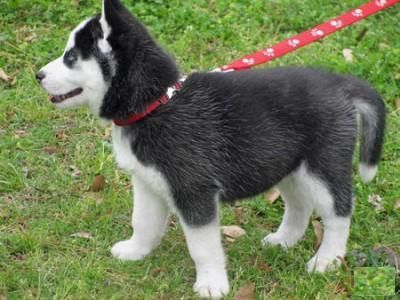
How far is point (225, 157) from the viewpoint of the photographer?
12.3 feet

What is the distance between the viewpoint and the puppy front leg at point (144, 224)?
13.0 feet

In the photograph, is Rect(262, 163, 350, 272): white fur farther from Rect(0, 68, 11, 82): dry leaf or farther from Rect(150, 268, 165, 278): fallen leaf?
Rect(0, 68, 11, 82): dry leaf

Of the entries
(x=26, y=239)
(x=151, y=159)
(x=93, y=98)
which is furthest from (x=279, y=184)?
(x=26, y=239)

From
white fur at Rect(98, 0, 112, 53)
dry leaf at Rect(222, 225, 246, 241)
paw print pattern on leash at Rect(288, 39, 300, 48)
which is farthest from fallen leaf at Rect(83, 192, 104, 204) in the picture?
paw print pattern on leash at Rect(288, 39, 300, 48)

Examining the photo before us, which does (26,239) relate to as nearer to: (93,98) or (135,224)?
(135,224)

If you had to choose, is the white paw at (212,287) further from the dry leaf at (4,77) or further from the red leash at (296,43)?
the dry leaf at (4,77)

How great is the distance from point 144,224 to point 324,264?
3.25 feet

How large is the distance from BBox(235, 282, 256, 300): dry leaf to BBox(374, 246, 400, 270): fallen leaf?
757 mm

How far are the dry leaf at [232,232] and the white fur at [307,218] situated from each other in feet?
0.54

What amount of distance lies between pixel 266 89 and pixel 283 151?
325 mm

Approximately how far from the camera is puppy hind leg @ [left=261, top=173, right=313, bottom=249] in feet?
13.7

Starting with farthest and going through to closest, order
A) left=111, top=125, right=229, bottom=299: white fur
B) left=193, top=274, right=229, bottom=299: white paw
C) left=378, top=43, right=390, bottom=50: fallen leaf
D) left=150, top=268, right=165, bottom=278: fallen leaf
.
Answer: left=378, top=43, right=390, bottom=50: fallen leaf, left=150, top=268, right=165, bottom=278: fallen leaf, left=193, top=274, right=229, bottom=299: white paw, left=111, top=125, right=229, bottom=299: white fur

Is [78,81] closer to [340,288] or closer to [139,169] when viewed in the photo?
[139,169]

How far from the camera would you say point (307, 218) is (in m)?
4.27
